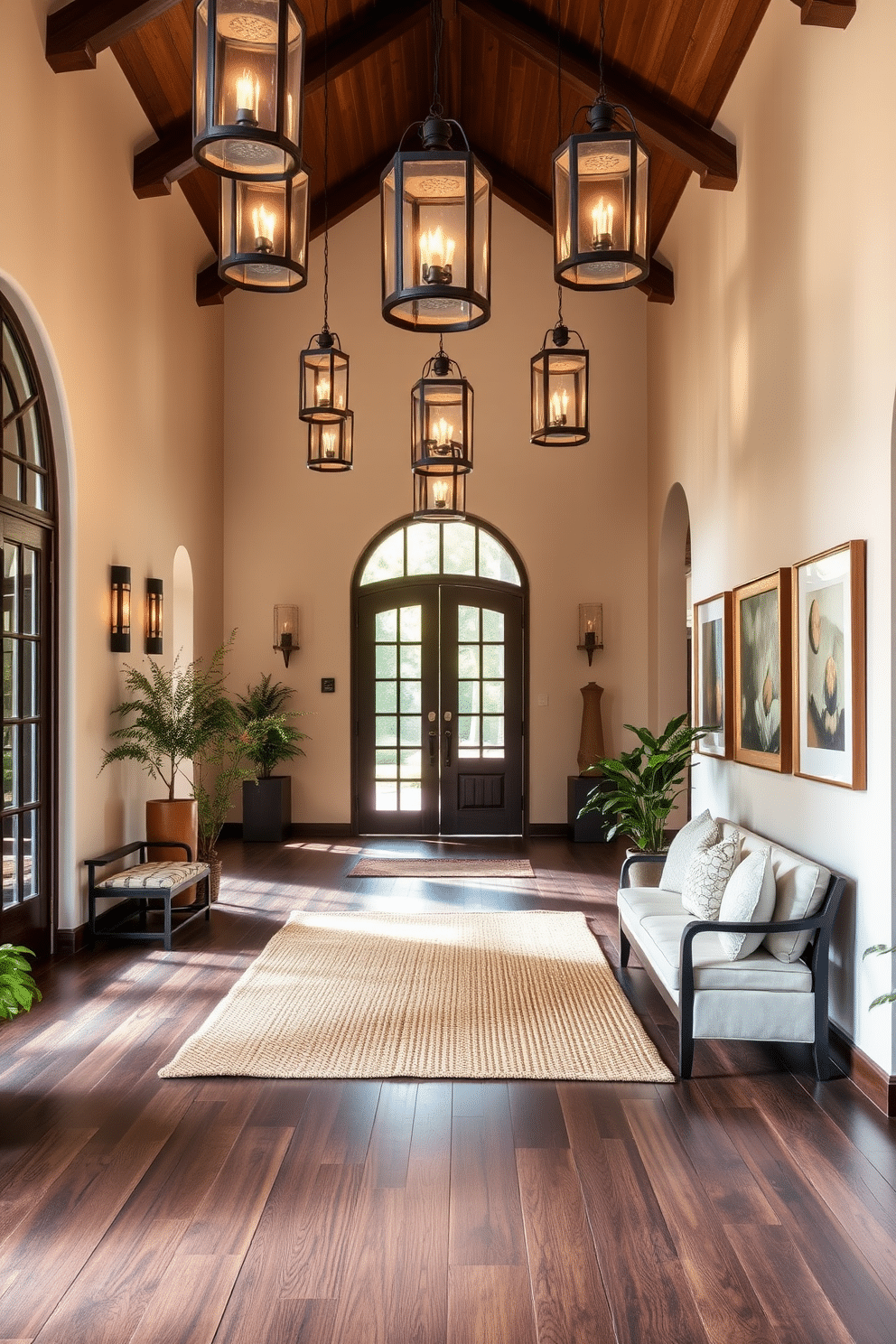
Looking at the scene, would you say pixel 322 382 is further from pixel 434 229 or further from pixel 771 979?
pixel 771 979

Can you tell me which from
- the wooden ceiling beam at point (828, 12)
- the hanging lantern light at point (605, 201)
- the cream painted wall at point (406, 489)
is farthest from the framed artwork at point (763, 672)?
the cream painted wall at point (406, 489)

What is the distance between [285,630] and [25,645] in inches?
196

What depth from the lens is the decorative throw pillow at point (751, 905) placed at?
4.39 meters

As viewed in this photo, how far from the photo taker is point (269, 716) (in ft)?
34.7

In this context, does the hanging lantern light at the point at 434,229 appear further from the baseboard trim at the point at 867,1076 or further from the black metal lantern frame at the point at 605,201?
the baseboard trim at the point at 867,1076

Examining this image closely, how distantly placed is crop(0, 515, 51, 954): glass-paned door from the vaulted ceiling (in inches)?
95.0

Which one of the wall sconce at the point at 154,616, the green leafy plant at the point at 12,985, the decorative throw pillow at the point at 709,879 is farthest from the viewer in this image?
the wall sconce at the point at 154,616

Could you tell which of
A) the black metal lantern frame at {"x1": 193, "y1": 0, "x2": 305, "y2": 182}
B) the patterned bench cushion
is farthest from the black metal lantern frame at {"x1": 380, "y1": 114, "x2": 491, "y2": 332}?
the patterned bench cushion

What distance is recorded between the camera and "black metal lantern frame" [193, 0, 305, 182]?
3314 millimetres

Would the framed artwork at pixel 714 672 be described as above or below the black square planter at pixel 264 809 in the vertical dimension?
above

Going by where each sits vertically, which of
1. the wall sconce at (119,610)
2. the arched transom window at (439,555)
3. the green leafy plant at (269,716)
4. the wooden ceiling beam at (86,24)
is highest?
the wooden ceiling beam at (86,24)

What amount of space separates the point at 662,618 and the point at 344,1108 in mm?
7314

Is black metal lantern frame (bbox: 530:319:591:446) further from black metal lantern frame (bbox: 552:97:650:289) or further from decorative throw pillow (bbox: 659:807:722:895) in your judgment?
black metal lantern frame (bbox: 552:97:650:289)

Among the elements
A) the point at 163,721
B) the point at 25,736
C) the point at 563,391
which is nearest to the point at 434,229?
the point at 563,391
